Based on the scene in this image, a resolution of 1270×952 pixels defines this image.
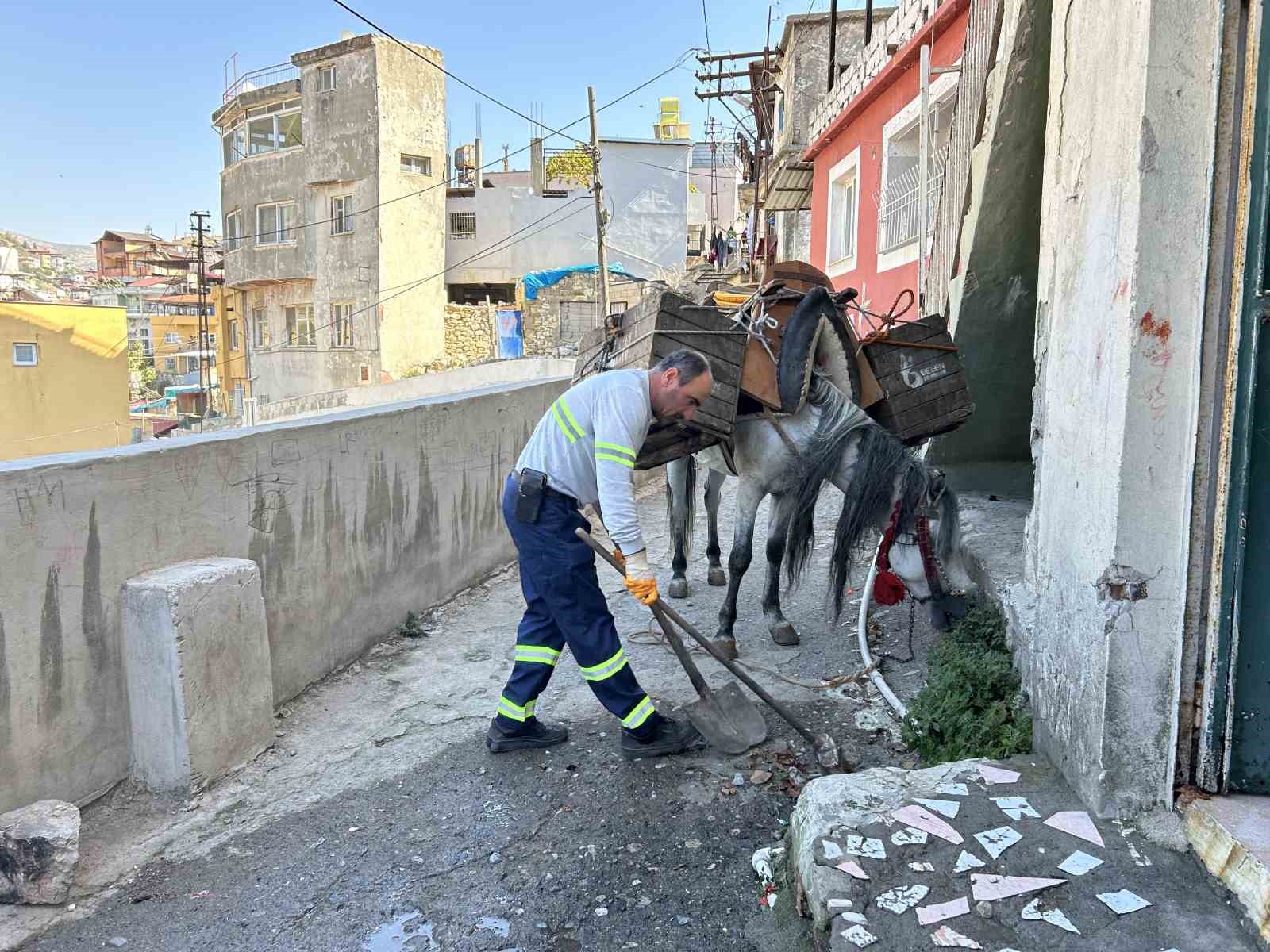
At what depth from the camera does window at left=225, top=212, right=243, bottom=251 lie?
31.4 m

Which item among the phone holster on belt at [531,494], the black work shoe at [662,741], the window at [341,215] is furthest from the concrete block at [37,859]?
the window at [341,215]

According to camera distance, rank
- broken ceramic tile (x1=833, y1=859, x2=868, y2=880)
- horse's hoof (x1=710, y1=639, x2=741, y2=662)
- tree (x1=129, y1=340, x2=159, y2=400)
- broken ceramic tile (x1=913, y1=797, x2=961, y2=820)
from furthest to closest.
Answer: tree (x1=129, y1=340, x2=159, y2=400)
horse's hoof (x1=710, y1=639, x2=741, y2=662)
broken ceramic tile (x1=913, y1=797, x2=961, y2=820)
broken ceramic tile (x1=833, y1=859, x2=868, y2=880)

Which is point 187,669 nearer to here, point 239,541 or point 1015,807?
point 239,541

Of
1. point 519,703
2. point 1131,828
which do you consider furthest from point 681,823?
point 1131,828

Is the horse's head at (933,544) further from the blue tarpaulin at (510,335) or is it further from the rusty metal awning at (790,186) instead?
the blue tarpaulin at (510,335)

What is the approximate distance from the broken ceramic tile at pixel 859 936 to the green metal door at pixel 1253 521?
3.62ft

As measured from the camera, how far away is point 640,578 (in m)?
3.34

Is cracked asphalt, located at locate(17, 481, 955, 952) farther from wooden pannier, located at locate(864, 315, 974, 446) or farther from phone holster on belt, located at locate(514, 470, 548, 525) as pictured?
wooden pannier, located at locate(864, 315, 974, 446)

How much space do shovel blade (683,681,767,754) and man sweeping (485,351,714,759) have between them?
0.35ft

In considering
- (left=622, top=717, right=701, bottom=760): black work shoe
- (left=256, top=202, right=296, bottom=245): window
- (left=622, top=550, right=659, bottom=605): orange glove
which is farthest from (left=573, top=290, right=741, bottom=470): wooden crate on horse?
(left=256, top=202, right=296, bottom=245): window

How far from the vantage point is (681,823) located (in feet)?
10.1

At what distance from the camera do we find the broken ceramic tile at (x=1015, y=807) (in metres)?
2.46

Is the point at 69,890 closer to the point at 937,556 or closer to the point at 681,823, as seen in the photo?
the point at 681,823

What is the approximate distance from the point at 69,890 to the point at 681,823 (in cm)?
196
